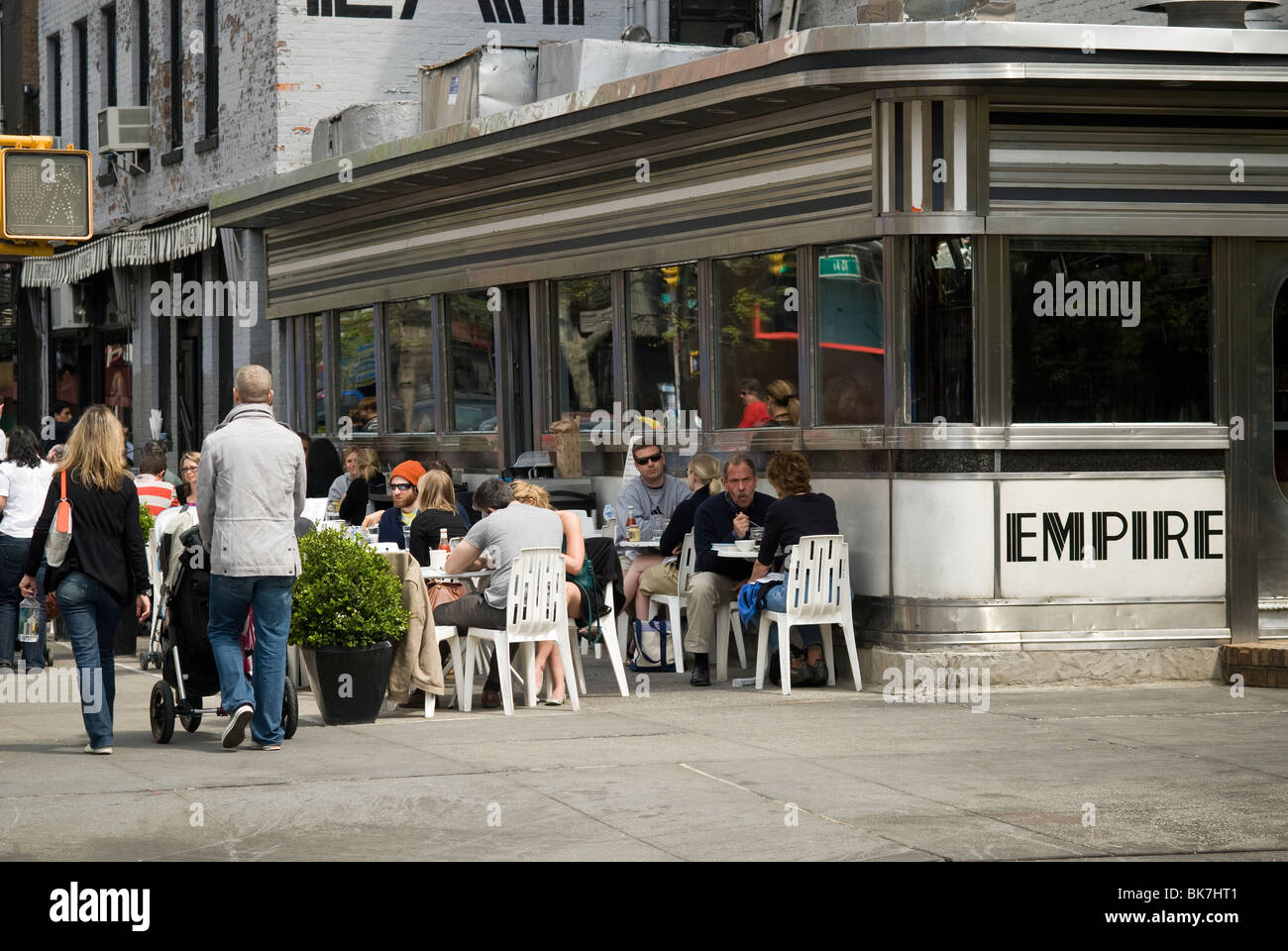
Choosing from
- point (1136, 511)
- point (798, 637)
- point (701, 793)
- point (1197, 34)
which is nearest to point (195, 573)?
point (701, 793)

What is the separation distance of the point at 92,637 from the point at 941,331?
5.38 meters

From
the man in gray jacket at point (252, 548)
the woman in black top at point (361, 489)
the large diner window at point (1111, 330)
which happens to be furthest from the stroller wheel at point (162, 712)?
the woman in black top at point (361, 489)

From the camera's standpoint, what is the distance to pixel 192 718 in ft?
33.6

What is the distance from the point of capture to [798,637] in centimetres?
1216

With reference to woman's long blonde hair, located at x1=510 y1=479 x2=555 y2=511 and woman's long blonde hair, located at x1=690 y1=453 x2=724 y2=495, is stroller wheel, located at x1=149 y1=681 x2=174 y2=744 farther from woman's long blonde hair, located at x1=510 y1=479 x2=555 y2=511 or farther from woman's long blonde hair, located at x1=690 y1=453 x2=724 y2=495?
woman's long blonde hair, located at x1=690 y1=453 x2=724 y2=495

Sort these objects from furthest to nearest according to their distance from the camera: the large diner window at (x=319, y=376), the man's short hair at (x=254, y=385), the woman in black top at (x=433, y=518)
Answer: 1. the large diner window at (x=319, y=376)
2. the woman in black top at (x=433, y=518)
3. the man's short hair at (x=254, y=385)

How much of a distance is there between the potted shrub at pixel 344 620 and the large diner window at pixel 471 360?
715 cm

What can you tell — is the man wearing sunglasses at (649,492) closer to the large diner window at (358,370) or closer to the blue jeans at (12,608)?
the blue jeans at (12,608)

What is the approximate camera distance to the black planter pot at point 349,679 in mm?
10375

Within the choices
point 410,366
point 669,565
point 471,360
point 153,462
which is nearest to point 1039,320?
point 669,565

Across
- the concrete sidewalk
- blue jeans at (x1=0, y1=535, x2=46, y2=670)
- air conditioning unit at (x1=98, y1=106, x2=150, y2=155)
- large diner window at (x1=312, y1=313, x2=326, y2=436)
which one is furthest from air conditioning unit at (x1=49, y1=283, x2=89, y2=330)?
the concrete sidewalk

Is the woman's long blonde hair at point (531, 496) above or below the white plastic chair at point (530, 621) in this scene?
above

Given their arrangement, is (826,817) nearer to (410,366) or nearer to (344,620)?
(344,620)
